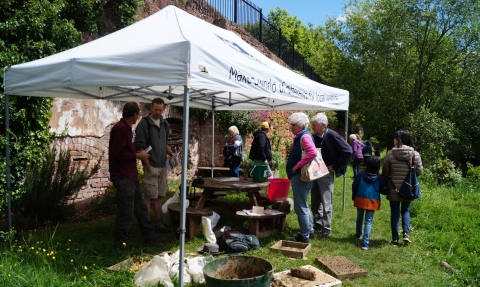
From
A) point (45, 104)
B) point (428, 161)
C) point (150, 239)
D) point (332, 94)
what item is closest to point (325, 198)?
point (332, 94)

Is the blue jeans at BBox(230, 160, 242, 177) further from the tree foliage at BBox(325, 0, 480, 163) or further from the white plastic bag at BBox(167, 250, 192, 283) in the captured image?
the tree foliage at BBox(325, 0, 480, 163)

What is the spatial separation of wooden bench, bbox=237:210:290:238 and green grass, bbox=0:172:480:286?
0.15 meters

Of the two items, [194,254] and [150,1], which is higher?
[150,1]

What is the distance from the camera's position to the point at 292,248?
17.7 feet

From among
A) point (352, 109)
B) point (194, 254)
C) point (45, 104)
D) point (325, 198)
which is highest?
point (352, 109)

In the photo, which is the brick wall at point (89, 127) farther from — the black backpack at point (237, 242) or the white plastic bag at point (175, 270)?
the white plastic bag at point (175, 270)

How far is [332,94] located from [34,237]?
16.8ft

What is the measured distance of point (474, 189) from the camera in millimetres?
11219

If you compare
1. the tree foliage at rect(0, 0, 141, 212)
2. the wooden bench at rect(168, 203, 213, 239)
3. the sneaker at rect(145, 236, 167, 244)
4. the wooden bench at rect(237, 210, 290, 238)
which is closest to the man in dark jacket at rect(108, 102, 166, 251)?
the sneaker at rect(145, 236, 167, 244)

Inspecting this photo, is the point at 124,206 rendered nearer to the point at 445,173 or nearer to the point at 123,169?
the point at 123,169

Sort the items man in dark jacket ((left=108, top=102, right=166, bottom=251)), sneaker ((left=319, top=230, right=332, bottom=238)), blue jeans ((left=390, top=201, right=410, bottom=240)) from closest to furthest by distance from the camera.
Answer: man in dark jacket ((left=108, top=102, right=166, bottom=251)), blue jeans ((left=390, top=201, right=410, bottom=240)), sneaker ((left=319, top=230, right=332, bottom=238))

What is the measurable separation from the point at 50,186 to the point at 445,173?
11270 mm

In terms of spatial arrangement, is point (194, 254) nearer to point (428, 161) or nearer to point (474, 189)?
point (474, 189)

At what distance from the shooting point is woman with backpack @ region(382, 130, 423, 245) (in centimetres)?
568
